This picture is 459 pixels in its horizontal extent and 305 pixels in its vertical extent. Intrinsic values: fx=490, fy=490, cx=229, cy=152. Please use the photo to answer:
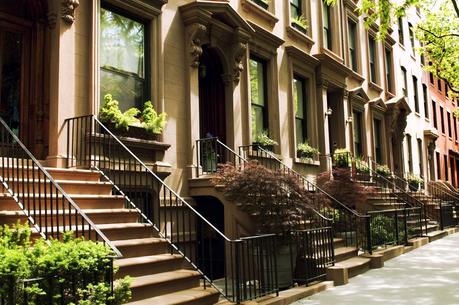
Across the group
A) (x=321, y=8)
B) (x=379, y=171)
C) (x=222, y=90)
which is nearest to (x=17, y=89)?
(x=222, y=90)

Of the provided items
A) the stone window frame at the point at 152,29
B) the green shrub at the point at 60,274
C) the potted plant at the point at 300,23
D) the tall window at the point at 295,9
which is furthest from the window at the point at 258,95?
the green shrub at the point at 60,274

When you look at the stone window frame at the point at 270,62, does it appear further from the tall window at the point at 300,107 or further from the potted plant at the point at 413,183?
the potted plant at the point at 413,183

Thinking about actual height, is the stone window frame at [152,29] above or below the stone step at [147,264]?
above

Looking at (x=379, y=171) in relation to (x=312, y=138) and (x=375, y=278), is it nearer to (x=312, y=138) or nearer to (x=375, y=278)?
(x=312, y=138)

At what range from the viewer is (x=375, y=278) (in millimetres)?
10000

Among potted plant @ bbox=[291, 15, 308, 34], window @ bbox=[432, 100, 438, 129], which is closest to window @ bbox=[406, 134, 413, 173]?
window @ bbox=[432, 100, 438, 129]

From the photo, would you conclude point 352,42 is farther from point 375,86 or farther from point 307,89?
point 307,89

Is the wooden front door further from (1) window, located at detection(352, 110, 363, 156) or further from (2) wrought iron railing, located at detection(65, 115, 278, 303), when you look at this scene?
(1) window, located at detection(352, 110, 363, 156)

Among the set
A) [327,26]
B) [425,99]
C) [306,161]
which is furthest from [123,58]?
[425,99]

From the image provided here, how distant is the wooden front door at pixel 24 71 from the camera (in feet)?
27.8

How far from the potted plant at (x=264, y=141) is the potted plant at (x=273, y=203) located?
361 cm

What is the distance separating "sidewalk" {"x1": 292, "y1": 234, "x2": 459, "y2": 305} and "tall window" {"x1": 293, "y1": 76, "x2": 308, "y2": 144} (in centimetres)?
520

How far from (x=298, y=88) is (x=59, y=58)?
9486 millimetres

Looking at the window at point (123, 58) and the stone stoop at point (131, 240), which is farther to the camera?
the window at point (123, 58)
